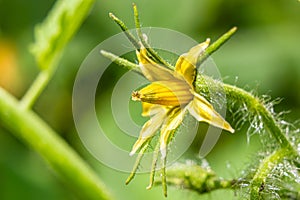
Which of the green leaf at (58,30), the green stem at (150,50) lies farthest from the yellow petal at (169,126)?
the green leaf at (58,30)

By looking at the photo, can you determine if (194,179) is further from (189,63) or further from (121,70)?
(121,70)

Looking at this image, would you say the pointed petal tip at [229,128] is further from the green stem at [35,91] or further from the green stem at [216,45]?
the green stem at [35,91]

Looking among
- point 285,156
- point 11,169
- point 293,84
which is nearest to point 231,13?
point 293,84

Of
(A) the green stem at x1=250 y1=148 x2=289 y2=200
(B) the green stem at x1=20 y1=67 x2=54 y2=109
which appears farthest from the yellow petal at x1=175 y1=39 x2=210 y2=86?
(B) the green stem at x1=20 y1=67 x2=54 y2=109

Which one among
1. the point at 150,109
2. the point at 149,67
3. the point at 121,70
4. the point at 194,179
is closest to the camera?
the point at 149,67

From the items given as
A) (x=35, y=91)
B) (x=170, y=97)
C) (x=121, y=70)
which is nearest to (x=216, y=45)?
(x=170, y=97)

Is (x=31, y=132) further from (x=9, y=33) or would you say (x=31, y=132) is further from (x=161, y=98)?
(x=9, y=33)
